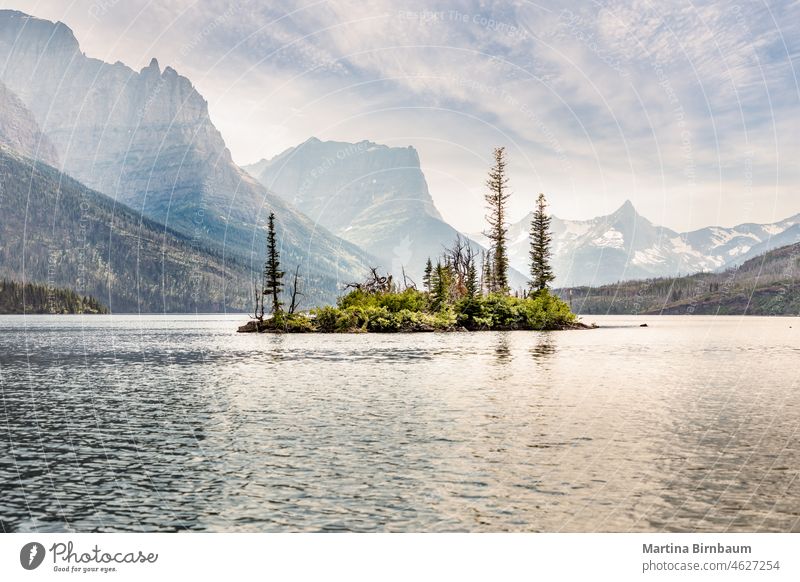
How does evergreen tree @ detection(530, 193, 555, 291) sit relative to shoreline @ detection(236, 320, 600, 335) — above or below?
above

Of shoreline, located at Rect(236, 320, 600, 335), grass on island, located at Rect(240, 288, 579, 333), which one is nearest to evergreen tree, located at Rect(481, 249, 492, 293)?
grass on island, located at Rect(240, 288, 579, 333)

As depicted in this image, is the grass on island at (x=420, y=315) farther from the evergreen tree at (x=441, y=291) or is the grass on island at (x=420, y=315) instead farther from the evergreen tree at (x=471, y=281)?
the evergreen tree at (x=471, y=281)

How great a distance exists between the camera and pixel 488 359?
6253 centimetres

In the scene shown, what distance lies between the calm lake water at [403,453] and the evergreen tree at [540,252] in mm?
103189

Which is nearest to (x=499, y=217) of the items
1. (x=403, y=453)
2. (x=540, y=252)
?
(x=540, y=252)

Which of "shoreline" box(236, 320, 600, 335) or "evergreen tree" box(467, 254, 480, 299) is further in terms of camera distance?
"evergreen tree" box(467, 254, 480, 299)
